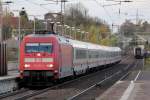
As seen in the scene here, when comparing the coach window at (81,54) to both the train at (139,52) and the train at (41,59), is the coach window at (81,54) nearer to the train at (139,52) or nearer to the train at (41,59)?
the train at (41,59)

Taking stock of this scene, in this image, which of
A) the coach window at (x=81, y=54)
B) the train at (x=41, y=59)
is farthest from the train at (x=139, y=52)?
the train at (x=41, y=59)

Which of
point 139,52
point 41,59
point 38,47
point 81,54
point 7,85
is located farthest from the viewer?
point 139,52

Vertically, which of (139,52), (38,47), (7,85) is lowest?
(139,52)

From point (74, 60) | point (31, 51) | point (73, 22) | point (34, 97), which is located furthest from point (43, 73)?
point (73, 22)

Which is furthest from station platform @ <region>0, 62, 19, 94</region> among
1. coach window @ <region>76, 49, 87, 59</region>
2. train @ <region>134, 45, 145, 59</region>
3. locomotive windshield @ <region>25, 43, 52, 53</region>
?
train @ <region>134, 45, 145, 59</region>

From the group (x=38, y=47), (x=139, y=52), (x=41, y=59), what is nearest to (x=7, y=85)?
(x=41, y=59)

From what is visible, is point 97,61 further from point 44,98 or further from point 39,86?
point 44,98

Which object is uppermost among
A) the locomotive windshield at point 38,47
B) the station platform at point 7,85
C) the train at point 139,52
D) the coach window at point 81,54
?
the locomotive windshield at point 38,47

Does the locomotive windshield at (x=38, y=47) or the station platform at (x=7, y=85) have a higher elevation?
the locomotive windshield at (x=38, y=47)

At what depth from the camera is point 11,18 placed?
100812 mm

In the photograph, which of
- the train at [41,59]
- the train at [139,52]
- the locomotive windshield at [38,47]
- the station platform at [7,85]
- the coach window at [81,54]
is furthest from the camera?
Answer: the train at [139,52]

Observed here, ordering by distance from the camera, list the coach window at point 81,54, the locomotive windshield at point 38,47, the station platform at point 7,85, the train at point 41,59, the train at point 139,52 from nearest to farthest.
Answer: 1. the station platform at point 7,85
2. the train at point 41,59
3. the locomotive windshield at point 38,47
4. the coach window at point 81,54
5. the train at point 139,52

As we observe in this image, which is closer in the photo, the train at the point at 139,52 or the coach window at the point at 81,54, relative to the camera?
the coach window at the point at 81,54

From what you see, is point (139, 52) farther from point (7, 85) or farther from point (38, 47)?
point (7, 85)
